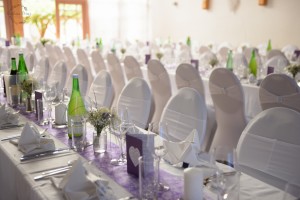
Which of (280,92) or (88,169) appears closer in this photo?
(88,169)

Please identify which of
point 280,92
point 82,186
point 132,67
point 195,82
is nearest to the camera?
point 82,186

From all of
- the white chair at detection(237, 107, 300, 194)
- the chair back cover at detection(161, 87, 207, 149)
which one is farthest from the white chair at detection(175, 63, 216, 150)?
the white chair at detection(237, 107, 300, 194)

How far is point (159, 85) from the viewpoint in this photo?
447 cm

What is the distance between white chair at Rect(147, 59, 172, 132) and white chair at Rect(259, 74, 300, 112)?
1360 mm

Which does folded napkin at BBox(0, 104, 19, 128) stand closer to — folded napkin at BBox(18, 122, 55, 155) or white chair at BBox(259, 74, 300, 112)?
folded napkin at BBox(18, 122, 55, 155)

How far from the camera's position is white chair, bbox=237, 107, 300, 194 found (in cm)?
180

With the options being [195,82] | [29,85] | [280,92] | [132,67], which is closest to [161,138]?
[29,85]

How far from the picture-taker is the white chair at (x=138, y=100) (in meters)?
3.05

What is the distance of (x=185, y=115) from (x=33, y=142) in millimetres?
1034

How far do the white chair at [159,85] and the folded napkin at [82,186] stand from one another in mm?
2931

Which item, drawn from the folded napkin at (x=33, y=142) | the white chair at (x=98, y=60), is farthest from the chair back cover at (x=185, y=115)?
the white chair at (x=98, y=60)

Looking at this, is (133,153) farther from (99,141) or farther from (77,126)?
(77,126)

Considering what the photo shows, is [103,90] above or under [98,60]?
under

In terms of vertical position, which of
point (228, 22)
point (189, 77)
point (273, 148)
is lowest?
point (273, 148)
